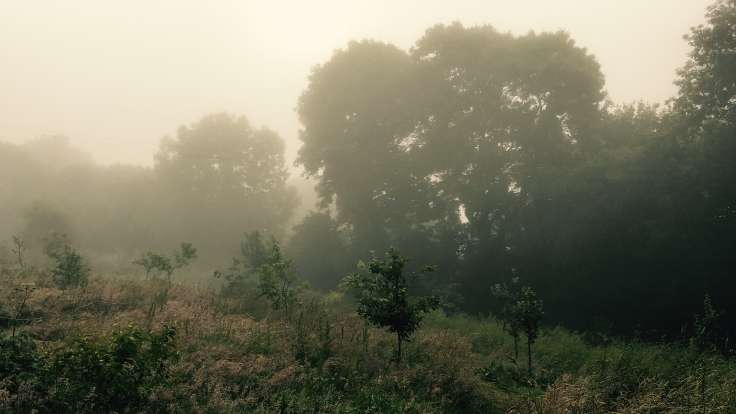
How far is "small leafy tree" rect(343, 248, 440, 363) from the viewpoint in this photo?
29.9 ft

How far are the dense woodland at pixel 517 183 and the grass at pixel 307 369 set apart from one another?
545 centimetres

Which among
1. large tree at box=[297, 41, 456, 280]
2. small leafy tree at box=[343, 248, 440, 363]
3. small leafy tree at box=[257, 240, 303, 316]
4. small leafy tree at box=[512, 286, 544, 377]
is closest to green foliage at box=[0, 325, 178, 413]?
small leafy tree at box=[343, 248, 440, 363]

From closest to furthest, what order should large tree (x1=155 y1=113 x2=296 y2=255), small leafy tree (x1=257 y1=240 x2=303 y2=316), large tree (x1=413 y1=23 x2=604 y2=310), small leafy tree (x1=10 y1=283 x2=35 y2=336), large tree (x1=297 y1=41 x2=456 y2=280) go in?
small leafy tree (x1=10 y1=283 x2=35 y2=336)
small leafy tree (x1=257 y1=240 x2=303 y2=316)
large tree (x1=413 y1=23 x2=604 y2=310)
large tree (x1=297 y1=41 x2=456 y2=280)
large tree (x1=155 y1=113 x2=296 y2=255)

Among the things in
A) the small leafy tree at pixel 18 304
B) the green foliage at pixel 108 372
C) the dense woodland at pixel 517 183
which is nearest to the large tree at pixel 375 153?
the dense woodland at pixel 517 183

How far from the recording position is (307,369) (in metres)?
8.30

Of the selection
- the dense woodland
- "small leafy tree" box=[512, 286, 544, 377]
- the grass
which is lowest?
the grass

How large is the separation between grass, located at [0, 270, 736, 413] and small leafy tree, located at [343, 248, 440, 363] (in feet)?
2.64

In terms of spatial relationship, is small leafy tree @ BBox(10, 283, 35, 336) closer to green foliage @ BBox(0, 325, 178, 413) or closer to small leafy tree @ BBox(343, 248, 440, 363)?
green foliage @ BBox(0, 325, 178, 413)

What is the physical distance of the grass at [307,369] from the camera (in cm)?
637

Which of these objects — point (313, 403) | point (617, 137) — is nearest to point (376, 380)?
point (313, 403)

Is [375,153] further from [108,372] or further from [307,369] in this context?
[108,372]

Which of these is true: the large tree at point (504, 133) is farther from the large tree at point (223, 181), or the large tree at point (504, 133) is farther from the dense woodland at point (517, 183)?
the large tree at point (223, 181)

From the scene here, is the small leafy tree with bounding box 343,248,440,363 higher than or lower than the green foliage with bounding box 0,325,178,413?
higher

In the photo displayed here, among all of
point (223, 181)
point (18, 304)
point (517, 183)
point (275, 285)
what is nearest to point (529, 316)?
point (275, 285)
